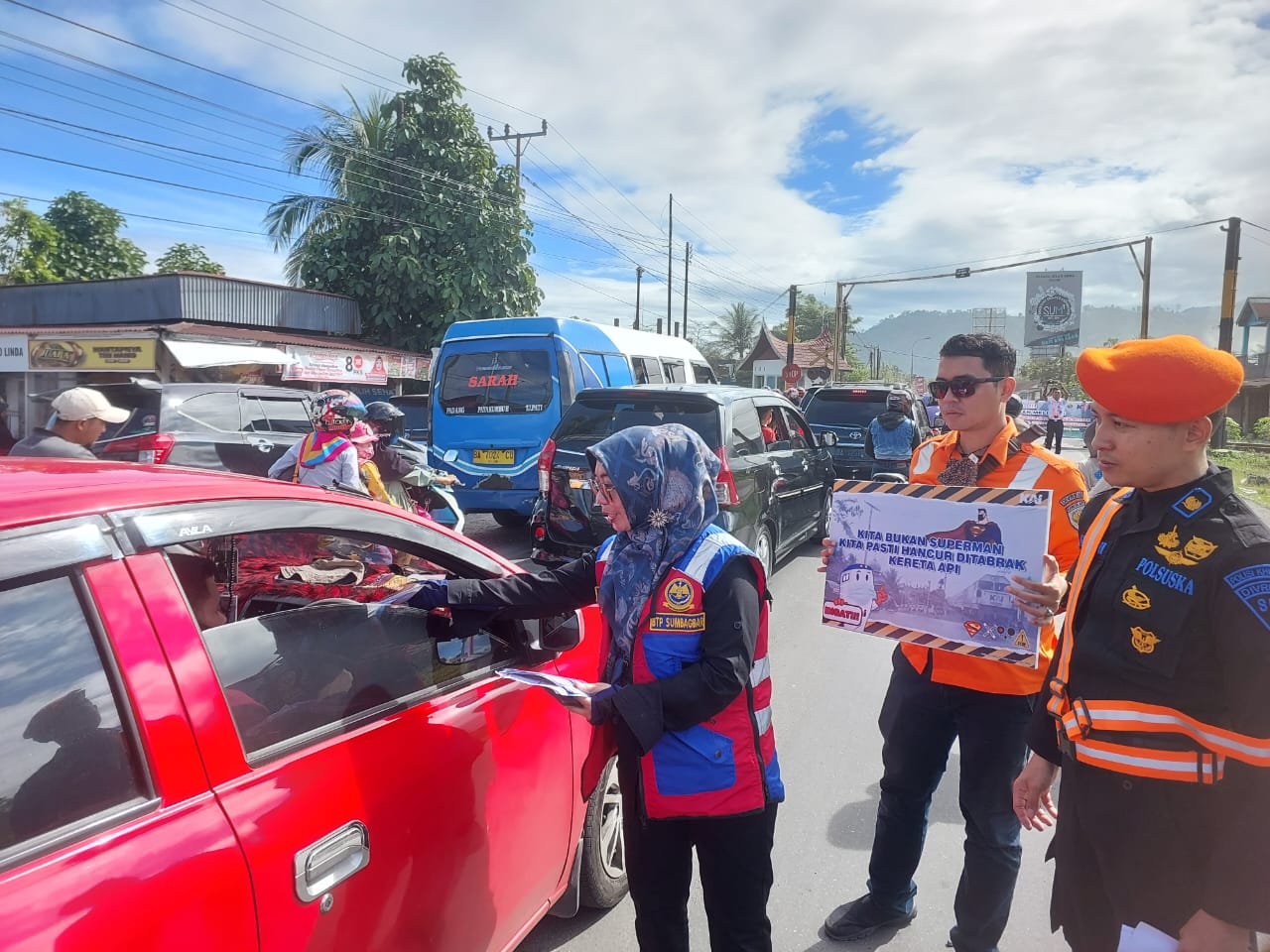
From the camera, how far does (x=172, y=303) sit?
16.7m

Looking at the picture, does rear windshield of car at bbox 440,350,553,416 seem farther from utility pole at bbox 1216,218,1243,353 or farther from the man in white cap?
utility pole at bbox 1216,218,1243,353

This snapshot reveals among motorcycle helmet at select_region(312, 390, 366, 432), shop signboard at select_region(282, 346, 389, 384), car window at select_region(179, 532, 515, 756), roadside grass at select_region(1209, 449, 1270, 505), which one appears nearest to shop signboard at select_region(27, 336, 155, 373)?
shop signboard at select_region(282, 346, 389, 384)

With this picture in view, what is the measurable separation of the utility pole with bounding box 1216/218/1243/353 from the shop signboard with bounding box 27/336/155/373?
2348cm

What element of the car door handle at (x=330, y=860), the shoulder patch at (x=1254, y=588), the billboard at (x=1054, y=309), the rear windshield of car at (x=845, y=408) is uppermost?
the billboard at (x=1054, y=309)

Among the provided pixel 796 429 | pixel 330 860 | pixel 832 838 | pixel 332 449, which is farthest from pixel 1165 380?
pixel 796 429

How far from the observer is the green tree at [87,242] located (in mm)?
22859

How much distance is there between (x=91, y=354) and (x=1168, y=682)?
17989 mm

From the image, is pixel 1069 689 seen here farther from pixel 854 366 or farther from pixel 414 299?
pixel 854 366

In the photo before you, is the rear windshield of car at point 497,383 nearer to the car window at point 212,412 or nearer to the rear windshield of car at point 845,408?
the car window at point 212,412

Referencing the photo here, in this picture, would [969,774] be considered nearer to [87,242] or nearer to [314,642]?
[314,642]

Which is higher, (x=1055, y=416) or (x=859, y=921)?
(x=1055, y=416)

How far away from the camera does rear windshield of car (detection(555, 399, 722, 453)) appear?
602cm

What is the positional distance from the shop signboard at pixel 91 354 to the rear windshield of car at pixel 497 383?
8.17 meters

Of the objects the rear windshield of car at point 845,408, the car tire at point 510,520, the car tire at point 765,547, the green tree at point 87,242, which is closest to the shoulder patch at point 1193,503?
the car tire at point 765,547
